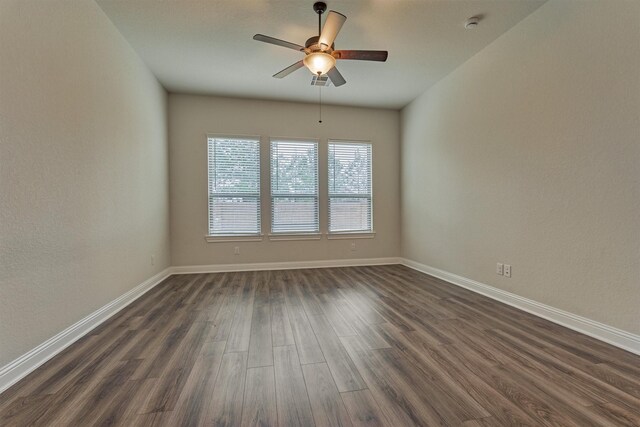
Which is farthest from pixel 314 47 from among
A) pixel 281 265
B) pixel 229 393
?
pixel 281 265

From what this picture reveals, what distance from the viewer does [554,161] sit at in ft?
8.05

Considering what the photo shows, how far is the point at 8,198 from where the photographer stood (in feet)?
5.23

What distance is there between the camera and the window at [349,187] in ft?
16.2

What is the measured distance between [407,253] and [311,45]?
12.2 ft

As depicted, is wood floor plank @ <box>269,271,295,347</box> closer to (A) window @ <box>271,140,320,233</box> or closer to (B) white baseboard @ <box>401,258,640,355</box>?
(A) window @ <box>271,140,320,233</box>

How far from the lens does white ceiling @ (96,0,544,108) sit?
249cm

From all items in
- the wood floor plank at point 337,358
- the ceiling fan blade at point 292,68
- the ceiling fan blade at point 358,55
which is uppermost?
the ceiling fan blade at point 292,68

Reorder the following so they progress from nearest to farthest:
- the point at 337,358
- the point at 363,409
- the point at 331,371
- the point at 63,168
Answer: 1. the point at 363,409
2. the point at 331,371
3. the point at 337,358
4. the point at 63,168

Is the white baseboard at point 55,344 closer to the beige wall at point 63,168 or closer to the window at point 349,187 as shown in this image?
the beige wall at point 63,168

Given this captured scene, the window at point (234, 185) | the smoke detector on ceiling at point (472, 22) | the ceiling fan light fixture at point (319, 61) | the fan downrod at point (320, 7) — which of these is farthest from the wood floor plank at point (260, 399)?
the smoke detector on ceiling at point (472, 22)

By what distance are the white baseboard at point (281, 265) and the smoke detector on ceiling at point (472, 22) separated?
359 cm

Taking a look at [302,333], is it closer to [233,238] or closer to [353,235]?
[233,238]

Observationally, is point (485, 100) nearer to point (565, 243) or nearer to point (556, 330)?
point (565, 243)

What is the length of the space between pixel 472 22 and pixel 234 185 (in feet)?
12.3
